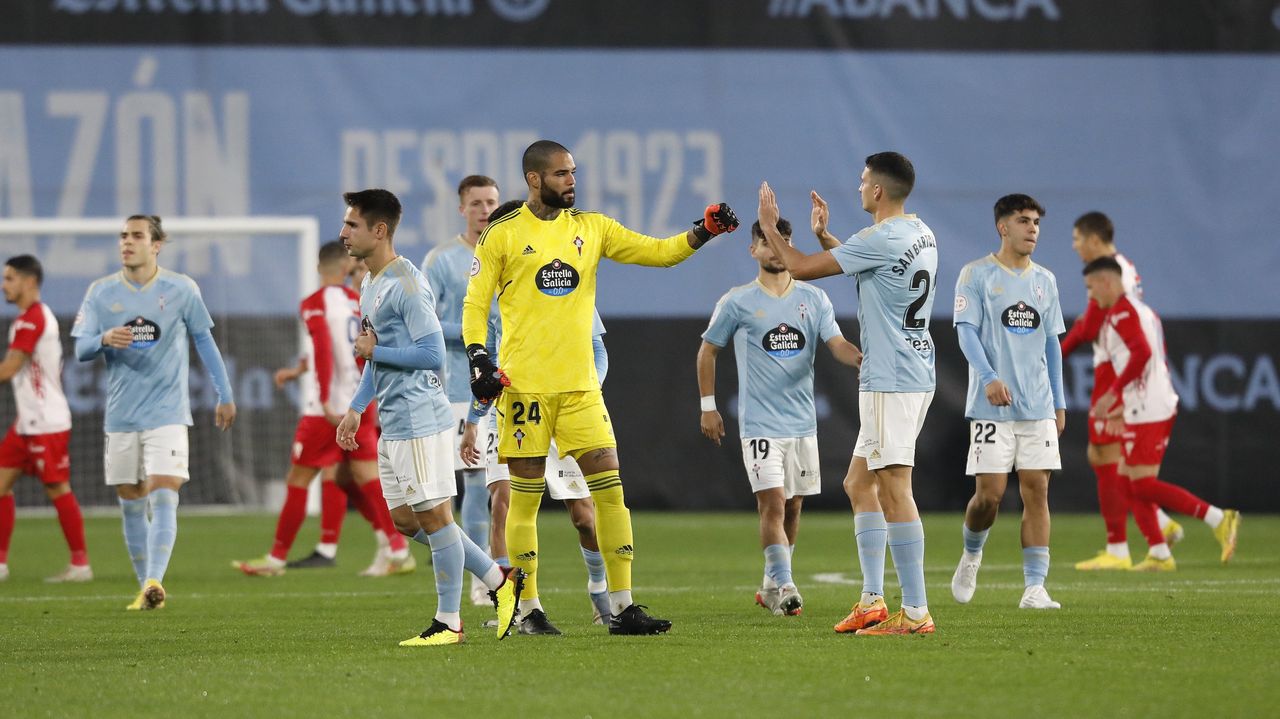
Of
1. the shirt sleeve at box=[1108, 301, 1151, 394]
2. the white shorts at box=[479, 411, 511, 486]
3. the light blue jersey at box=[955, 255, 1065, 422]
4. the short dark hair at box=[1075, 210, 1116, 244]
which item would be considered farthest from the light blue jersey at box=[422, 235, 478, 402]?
the short dark hair at box=[1075, 210, 1116, 244]

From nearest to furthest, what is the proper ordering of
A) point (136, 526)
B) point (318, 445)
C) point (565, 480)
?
1. point (565, 480)
2. point (136, 526)
3. point (318, 445)

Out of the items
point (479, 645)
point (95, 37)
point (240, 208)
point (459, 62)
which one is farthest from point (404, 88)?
point (479, 645)

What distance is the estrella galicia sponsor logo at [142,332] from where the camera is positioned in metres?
9.50

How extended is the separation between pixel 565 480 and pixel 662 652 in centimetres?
162

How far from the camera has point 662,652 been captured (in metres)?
6.80

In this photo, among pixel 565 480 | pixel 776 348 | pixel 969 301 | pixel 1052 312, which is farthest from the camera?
pixel 776 348

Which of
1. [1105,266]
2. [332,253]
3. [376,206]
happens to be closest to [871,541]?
[376,206]

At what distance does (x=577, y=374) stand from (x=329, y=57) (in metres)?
10.5

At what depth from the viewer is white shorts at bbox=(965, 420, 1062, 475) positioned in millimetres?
8820

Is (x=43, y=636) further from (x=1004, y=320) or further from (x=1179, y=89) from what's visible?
(x=1179, y=89)

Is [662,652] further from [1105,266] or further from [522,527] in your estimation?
[1105,266]

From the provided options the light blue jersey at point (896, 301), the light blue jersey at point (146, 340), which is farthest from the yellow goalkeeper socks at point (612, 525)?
the light blue jersey at point (146, 340)

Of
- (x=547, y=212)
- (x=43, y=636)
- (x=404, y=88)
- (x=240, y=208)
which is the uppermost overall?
(x=404, y=88)

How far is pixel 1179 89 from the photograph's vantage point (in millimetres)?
17344
